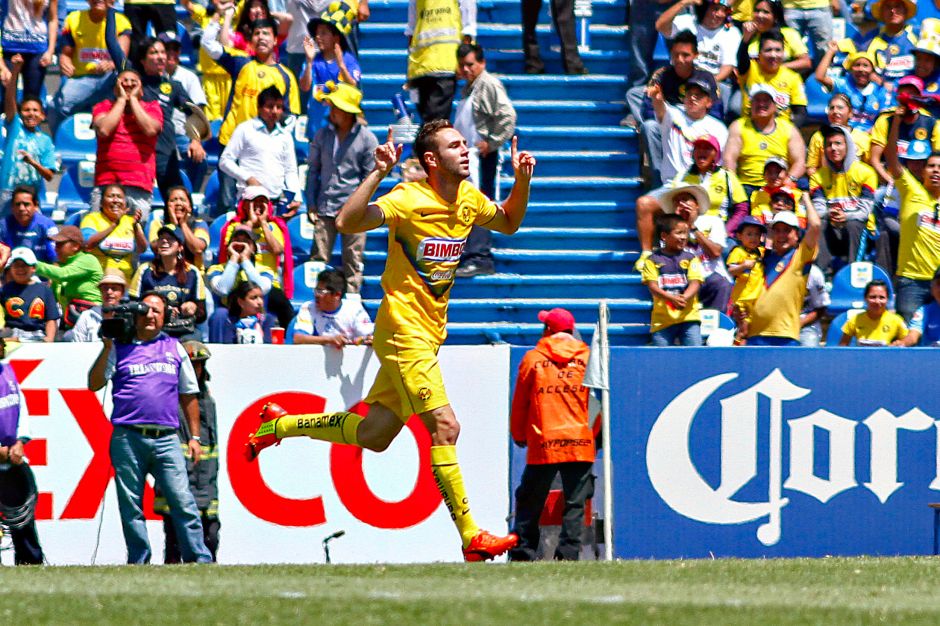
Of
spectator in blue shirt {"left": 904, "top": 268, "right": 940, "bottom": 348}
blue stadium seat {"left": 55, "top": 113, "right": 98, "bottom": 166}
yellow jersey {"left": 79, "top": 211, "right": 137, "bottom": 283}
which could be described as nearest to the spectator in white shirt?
yellow jersey {"left": 79, "top": 211, "right": 137, "bottom": 283}

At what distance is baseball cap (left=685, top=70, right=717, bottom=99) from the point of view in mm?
15188

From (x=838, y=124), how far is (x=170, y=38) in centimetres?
655

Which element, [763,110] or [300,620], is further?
[763,110]

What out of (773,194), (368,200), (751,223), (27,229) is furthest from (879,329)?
(27,229)

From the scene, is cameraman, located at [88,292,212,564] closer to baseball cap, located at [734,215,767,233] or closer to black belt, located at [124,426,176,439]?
black belt, located at [124,426,176,439]

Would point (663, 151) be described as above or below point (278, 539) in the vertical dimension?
above

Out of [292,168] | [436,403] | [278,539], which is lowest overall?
[278,539]

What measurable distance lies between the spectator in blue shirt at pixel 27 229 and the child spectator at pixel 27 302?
3.57 ft

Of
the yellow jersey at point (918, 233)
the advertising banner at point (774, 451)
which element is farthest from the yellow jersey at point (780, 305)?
the yellow jersey at point (918, 233)

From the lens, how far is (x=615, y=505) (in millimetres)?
11555

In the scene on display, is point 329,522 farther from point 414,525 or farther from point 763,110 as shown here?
point 763,110

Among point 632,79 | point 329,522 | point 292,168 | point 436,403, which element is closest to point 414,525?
point 329,522

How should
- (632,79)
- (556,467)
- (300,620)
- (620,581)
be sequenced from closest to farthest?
(300,620) < (620,581) < (556,467) < (632,79)

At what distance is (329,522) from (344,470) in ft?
1.20
